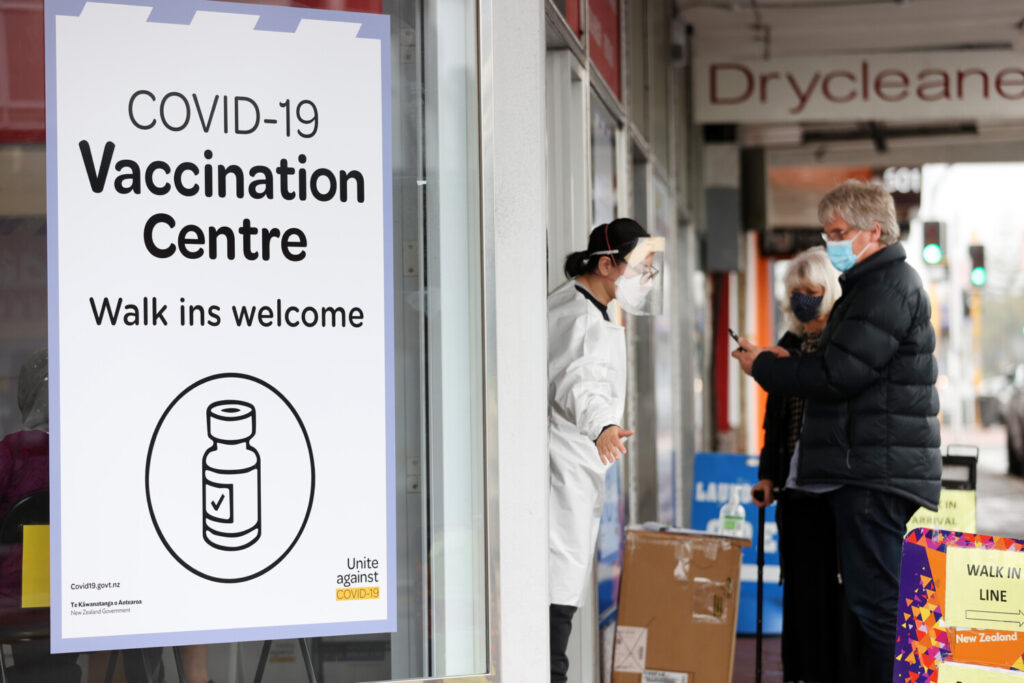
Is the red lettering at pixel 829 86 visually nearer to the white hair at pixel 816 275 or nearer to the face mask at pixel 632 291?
the white hair at pixel 816 275

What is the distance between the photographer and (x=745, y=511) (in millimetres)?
6277

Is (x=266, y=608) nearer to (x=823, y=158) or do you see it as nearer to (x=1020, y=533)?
(x=1020, y=533)

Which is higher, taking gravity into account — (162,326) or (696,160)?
(696,160)

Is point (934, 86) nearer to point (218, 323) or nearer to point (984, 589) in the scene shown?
point (984, 589)

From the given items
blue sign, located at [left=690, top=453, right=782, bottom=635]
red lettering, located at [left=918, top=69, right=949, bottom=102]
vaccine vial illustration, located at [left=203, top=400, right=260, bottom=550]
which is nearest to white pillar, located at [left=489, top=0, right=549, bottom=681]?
vaccine vial illustration, located at [left=203, top=400, right=260, bottom=550]

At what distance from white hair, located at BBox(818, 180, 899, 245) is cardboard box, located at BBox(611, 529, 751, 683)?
1.19 m

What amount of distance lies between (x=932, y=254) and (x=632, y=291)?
7649 mm

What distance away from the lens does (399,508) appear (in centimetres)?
272

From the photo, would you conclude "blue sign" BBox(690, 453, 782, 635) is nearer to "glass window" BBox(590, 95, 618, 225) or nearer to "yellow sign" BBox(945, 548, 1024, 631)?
"glass window" BBox(590, 95, 618, 225)

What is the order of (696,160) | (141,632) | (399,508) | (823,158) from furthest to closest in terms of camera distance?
(823,158)
(696,160)
(399,508)
(141,632)

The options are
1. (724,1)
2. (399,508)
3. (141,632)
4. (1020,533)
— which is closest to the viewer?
(141,632)

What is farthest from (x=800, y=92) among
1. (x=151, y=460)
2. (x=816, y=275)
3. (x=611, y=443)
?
(x=151, y=460)

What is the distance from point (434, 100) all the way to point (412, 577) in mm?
1144

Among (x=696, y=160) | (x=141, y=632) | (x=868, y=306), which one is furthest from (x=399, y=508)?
(x=696, y=160)
